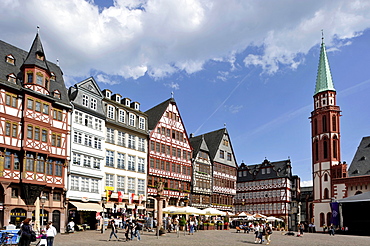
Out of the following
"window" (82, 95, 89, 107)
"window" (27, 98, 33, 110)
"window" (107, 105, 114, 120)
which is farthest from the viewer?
"window" (107, 105, 114, 120)

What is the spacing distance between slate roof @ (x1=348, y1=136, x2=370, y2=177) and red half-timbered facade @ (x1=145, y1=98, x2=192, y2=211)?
26544 millimetres

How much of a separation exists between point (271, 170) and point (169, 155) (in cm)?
3556

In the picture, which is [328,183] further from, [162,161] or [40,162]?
[40,162]

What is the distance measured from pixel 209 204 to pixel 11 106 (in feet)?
118

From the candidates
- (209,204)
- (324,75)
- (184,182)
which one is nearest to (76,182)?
(184,182)

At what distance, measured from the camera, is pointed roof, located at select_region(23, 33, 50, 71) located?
38.9 metres

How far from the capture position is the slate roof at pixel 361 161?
67.2 metres

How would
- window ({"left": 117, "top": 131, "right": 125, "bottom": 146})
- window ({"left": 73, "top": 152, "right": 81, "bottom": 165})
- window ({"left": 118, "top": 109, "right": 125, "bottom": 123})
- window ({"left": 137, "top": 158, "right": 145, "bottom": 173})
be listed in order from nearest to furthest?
window ({"left": 73, "top": 152, "right": 81, "bottom": 165}), window ({"left": 117, "top": 131, "right": 125, "bottom": 146}), window ({"left": 118, "top": 109, "right": 125, "bottom": 123}), window ({"left": 137, "top": 158, "right": 145, "bottom": 173})

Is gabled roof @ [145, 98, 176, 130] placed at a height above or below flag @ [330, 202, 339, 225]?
above

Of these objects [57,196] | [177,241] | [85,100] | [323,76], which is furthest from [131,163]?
[323,76]

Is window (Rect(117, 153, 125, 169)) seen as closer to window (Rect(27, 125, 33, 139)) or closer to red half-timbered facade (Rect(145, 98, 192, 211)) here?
red half-timbered facade (Rect(145, 98, 192, 211))

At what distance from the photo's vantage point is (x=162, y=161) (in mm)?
56438

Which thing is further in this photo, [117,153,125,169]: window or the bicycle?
[117,153,125,169]: window

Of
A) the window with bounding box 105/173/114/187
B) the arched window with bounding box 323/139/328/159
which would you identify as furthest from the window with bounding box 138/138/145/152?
the arched window with bounding box 323/139/328/159
